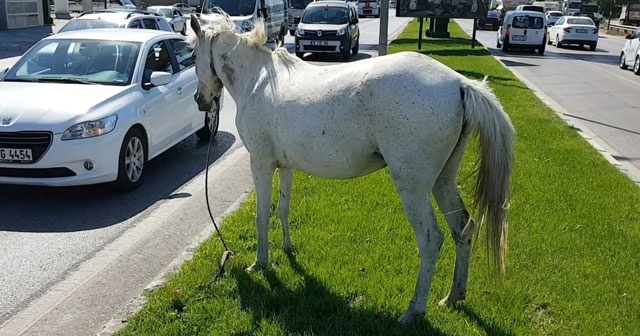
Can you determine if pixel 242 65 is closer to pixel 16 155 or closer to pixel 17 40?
pixel 16 155

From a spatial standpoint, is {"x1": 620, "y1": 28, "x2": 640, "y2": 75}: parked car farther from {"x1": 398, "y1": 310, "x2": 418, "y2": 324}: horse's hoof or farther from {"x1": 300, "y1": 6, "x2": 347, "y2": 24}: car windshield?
{"x1": 398, "y1": 310, "x2": 418, "y2": 324}: horse's hoof

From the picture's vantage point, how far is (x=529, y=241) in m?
5.77

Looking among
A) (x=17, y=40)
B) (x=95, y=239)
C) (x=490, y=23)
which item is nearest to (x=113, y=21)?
(x=95, y=239)

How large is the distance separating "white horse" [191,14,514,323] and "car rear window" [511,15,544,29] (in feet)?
90.3

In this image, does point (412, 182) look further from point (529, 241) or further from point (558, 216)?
point (558, 216)

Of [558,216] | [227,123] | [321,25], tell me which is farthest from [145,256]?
[321,25]

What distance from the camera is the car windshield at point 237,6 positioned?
2481cm

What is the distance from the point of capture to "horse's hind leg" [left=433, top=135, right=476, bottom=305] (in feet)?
14.9

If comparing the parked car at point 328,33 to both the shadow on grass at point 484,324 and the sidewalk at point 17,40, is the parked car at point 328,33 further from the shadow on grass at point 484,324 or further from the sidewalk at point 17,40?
the shadow on grass at point 484,324

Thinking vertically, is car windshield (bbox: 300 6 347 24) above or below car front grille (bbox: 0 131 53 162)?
above

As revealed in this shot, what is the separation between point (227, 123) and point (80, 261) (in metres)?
6.57

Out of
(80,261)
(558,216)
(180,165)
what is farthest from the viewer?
(180,165)

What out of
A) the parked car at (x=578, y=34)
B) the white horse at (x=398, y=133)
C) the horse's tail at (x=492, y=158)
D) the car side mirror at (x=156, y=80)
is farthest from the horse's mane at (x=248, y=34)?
the parked car at (x=578, y=34)

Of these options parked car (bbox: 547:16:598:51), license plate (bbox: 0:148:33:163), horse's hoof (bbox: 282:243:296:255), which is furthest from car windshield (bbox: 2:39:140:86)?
parked car (bbox: 547:16:598:51)
